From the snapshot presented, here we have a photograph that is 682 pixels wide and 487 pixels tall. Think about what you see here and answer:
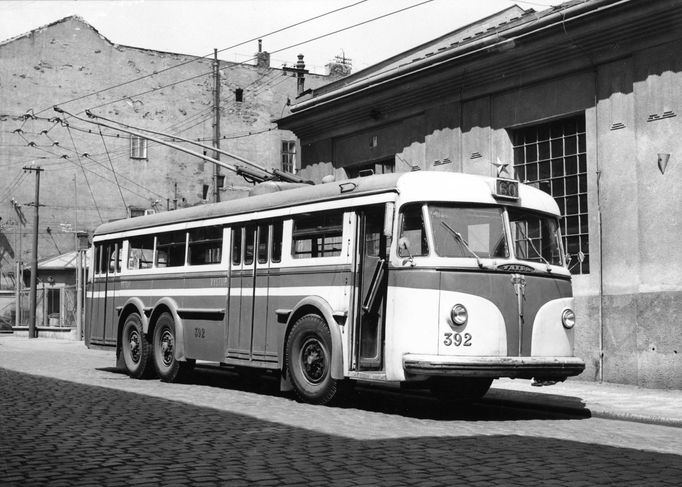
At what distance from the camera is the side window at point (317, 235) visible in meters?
12.1

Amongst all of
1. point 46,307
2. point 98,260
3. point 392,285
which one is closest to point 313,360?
point 392,285

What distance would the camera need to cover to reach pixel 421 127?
20.5 metres

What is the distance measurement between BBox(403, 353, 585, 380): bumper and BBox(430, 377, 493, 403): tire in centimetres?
170

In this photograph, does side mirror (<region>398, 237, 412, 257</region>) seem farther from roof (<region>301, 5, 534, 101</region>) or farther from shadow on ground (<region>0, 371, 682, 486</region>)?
roof (<region>301, 5, 534, 101</region>)

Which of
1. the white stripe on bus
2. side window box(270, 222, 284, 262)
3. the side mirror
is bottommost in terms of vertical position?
the white stripe on bus

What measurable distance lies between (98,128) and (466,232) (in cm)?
3542

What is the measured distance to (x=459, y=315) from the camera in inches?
423

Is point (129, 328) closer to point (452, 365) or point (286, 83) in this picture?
point (452, 365)

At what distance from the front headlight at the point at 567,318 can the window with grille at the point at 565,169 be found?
191 inches

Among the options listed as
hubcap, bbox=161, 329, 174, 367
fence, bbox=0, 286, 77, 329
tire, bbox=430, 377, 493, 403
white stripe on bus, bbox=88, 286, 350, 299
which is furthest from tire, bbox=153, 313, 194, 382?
fence, bbox=0, 286, 77, 329

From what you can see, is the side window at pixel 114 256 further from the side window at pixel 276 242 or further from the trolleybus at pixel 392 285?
the side window at pixel 276 242

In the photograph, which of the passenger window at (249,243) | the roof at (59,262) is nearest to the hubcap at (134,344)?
the passenger window at (249,243)

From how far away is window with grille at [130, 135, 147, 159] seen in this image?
45656 millimetres

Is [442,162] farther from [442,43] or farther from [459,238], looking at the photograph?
[459,238]
